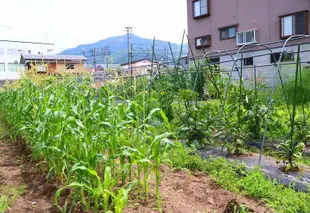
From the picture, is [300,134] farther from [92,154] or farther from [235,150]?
[92,154]

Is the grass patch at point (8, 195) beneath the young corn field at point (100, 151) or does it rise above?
beneath

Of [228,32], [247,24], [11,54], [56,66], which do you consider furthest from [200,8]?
[11,54]

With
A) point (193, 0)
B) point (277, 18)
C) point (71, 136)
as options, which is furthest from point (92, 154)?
point (193, 0)

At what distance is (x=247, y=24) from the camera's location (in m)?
14.0

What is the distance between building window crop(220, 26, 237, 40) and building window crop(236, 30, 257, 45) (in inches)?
18.1

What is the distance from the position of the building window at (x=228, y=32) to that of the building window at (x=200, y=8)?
1.40 metres

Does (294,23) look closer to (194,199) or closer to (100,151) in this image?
(194,199)

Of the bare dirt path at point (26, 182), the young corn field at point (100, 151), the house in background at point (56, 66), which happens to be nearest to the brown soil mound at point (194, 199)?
the young corn field at point (100, 151)

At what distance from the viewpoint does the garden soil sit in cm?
200

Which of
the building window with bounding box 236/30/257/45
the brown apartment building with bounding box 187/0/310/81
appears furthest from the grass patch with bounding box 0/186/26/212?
the building window with bounding box 236/30/257/45

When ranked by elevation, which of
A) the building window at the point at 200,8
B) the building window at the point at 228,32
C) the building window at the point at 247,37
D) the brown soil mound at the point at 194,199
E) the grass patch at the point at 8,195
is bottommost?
the brown soil mound at the point at 194,199

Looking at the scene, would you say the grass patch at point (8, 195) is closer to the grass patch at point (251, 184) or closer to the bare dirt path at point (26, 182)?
the bare dirt path at point (26, 182)

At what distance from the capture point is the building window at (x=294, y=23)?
1193 centimetres

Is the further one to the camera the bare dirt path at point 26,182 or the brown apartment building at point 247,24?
the brown apartment building at point 247,24
